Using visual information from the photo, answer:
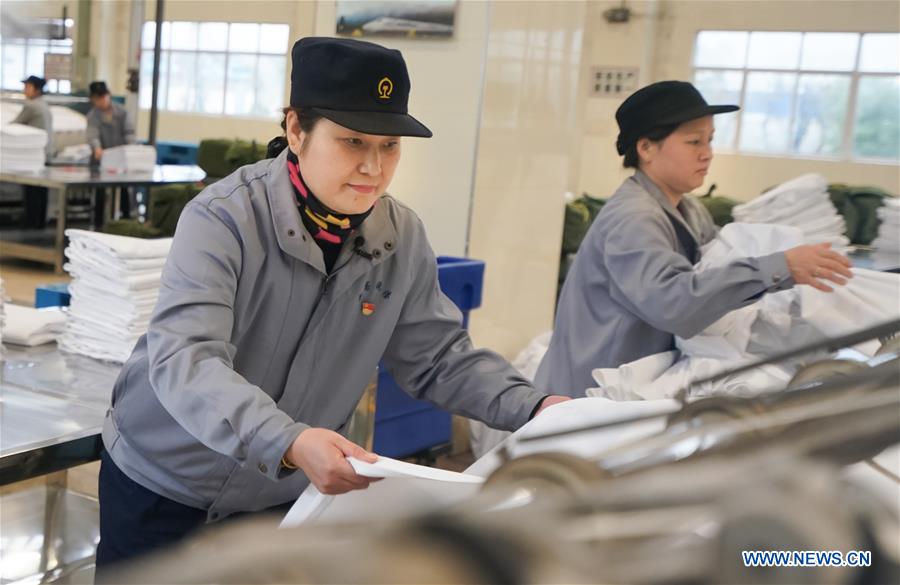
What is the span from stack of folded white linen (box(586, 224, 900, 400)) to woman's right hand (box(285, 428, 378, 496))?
4.36 feet

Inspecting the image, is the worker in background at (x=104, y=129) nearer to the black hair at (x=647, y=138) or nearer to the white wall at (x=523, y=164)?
→ the white wall at (x=523, y=164)

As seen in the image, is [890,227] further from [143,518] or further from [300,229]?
[143,518]

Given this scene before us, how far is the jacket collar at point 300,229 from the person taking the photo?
1650 mm

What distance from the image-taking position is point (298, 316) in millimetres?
1707

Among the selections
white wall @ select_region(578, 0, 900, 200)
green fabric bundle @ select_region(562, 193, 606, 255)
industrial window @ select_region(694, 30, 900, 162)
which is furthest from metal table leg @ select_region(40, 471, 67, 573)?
industrial window @ select_region(694, 30, 900, 162)

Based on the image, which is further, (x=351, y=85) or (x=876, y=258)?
(x=876, y=258)

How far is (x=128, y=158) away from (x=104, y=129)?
1.30 feet

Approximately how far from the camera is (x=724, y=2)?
15125 mm

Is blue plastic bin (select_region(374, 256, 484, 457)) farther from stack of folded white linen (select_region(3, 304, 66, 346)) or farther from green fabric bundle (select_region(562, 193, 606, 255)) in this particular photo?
green fabric bundle (select_region(562, 193, 606, 255))

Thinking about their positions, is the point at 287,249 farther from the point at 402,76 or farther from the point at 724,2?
the point at 724,2

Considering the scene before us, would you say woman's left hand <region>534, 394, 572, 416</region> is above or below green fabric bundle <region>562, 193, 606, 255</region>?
above

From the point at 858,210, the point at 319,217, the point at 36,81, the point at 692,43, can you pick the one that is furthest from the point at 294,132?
the point at 692,43

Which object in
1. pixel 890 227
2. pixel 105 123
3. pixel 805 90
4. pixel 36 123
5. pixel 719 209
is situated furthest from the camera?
pixel 805 90

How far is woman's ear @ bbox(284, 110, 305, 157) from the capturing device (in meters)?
1.68
